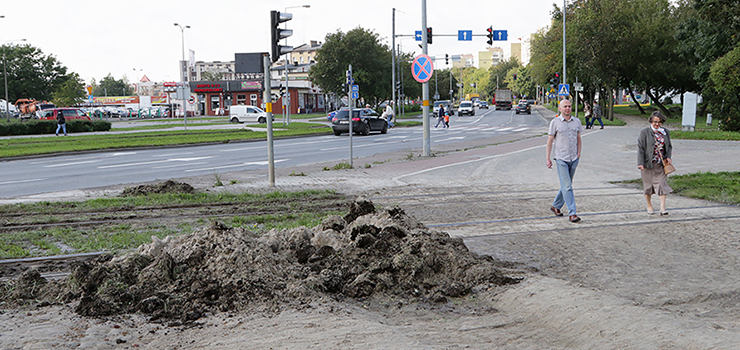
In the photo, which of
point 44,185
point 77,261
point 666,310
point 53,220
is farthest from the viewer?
point 44,185

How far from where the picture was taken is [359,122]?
35.4 m

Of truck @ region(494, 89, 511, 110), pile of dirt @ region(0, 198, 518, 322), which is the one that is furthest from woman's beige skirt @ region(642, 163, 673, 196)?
truck @ region(494, 89, 511, 110)

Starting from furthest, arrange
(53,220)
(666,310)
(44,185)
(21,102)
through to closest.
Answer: (21,102) → (44,185) → (53,220) → (666,310)

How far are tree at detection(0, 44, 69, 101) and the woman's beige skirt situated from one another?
260 feet

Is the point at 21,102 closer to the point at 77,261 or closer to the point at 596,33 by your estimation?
the point at 596,33

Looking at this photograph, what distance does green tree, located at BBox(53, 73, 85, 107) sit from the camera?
240ft

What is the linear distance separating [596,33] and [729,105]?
15694 millimetres

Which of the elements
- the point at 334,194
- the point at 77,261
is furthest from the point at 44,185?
the point at 77,261

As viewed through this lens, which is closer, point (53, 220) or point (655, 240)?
point (655, 240)

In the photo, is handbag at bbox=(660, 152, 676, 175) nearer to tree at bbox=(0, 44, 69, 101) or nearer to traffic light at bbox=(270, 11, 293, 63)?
traffic light at bbox=(270, 11, 293, 63)

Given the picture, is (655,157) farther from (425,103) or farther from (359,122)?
(359,122)

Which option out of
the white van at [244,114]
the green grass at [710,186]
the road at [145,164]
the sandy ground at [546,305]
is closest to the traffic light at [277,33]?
the sandy ground at [546,305]

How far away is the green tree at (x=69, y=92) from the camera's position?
73062mm

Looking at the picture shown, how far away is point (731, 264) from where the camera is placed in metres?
6.17
